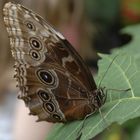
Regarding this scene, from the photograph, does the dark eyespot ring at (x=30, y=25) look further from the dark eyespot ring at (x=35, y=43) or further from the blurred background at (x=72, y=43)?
the blurred background at (x=72, y=43)

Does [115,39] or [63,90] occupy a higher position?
[63,90]

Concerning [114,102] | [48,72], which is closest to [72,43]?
[48,72]

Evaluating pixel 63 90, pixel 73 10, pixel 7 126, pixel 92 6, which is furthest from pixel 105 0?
pixel 63 90

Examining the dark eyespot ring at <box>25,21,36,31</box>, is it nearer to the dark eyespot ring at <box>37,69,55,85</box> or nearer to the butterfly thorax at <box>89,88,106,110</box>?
the dark eyespot ring at <box>37,69,55,85</box>

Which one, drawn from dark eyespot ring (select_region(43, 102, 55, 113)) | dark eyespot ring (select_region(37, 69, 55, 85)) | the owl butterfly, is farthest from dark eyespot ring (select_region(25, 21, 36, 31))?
dark eyespot ring (select_region(43, 102, 55, 113))

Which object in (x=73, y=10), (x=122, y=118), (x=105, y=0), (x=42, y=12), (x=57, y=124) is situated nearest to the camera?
(x=122, y=118)

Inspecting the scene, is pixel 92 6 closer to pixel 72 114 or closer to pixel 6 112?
pixel 6 112

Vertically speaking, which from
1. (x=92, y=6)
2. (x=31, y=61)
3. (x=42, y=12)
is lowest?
(x=92, y=6)
